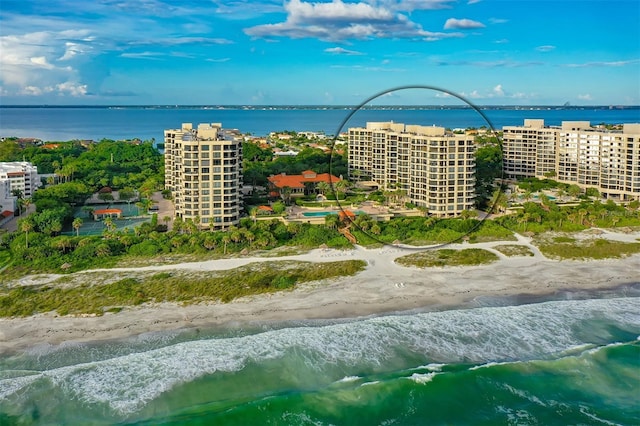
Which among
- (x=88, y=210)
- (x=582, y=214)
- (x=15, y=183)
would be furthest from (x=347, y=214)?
(x=15, y=183)

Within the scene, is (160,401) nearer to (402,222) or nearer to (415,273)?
(415,273)

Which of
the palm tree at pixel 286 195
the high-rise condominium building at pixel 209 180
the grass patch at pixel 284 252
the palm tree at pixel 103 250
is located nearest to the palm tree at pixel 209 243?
the grass patch at pixel 284 252

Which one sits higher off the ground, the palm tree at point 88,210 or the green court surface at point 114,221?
the palm tree at point 88,210

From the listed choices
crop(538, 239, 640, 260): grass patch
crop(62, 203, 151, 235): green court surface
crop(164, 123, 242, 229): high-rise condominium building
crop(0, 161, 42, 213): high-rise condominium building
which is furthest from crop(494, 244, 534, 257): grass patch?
crop(0, 161, 42, 213): high-rise condominium building

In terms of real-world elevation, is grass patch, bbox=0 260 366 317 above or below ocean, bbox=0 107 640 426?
above

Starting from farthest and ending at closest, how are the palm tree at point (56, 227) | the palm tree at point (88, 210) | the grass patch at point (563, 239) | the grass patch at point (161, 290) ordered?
the palm tree at point (88, 210) < the grass patch at point (563, 239) < the palm tree at point (56, 227) < the grass patch at point (161, 290)

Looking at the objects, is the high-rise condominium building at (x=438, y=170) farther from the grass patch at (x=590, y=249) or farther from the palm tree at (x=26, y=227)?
the palm tree at (x=26, y=227)

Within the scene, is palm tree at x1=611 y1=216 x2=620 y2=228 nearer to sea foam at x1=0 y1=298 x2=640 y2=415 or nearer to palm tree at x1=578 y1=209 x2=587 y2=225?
palm tree at x1=578 y1=209 x2=587 y2=225
